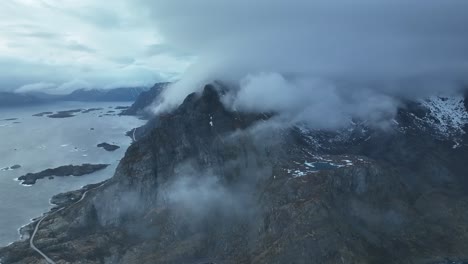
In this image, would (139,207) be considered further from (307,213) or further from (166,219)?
(307,213)

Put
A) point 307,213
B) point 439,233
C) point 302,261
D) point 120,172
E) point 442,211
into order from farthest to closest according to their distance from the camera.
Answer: point 120,172
point 442,211
point 439,233
point 307,213
point 302,261

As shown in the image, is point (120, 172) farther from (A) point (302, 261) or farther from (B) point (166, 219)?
(A) point (302, 261)

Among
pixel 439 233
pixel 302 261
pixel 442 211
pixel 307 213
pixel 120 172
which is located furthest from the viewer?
pixel 120 172

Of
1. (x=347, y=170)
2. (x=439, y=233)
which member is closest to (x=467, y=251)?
(x=439, y=233)

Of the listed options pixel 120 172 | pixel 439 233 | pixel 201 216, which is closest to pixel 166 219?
pixel 201 216

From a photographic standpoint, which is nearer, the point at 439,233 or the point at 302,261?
the point at 302,261

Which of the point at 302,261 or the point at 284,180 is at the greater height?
the point at 284,180

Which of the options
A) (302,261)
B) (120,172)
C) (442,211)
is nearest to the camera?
(302,261)

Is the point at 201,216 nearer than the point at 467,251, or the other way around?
the point at 467,251

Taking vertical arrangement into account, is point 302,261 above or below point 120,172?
below
